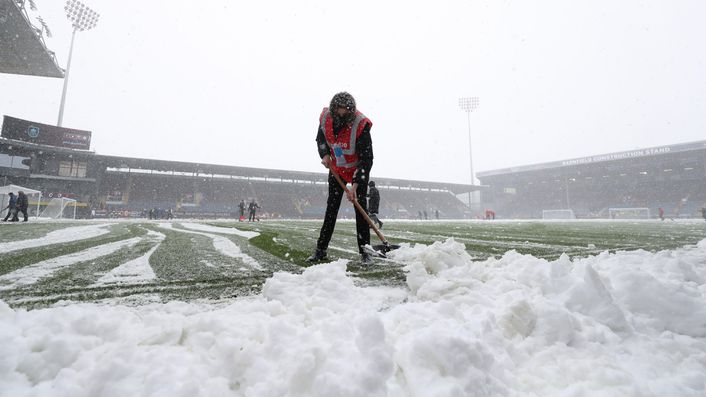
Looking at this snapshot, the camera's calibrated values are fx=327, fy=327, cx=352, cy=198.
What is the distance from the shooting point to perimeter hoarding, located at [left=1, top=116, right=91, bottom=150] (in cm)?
2983

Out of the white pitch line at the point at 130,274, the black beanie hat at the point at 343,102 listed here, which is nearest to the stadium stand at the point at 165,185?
the white pitch line at the point at 130,274

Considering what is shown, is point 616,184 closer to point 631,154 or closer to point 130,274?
point 631,154

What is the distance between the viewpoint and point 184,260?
275 centimetres

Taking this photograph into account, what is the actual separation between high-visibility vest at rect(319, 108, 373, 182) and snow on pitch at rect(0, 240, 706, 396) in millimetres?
1748

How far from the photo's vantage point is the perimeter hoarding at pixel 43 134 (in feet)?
97.9

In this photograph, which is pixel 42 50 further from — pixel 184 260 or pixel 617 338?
pixel 617 338

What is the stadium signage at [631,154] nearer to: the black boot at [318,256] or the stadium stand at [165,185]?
the stadium stand at [165,185]

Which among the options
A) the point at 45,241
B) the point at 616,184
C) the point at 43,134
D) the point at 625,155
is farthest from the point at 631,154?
the point at 43,134

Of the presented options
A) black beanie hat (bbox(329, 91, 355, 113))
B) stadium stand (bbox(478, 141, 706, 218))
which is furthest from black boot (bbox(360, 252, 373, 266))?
stadium stand (bbox(478, 141, 706, 218))

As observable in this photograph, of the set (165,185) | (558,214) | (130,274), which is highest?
(165,185)

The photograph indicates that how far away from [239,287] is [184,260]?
4.12 ft

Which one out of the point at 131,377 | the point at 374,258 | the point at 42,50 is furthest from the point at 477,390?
the point at 42,50

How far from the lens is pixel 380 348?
0.85m

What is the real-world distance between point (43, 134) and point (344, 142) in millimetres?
41754
